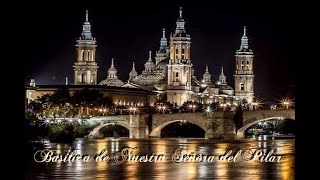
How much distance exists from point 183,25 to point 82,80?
8.36 meters

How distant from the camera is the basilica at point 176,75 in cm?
5328

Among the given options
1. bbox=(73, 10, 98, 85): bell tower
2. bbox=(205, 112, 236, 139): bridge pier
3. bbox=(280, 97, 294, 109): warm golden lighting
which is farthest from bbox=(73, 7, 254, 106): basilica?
bbox=(205, 112, 236, 139): bridge pier

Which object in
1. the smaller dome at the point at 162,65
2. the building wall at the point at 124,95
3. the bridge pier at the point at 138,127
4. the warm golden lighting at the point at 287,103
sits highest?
the smaller dome at the point at 162,65

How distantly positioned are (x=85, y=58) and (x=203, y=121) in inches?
863

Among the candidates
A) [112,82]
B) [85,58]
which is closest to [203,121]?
[85,58]

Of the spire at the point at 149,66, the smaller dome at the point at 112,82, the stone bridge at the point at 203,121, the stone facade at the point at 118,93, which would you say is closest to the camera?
the stone bridge at the point at 203,121

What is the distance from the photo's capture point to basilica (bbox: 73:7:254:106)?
175ft

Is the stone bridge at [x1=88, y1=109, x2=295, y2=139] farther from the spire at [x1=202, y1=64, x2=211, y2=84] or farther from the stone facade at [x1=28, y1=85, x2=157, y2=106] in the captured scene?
the spire at [x1=202, y1=64, x2=211, y2=84]

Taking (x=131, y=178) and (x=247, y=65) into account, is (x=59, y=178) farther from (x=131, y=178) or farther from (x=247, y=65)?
(x=247, y=65)

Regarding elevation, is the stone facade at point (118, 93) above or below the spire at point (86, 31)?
below

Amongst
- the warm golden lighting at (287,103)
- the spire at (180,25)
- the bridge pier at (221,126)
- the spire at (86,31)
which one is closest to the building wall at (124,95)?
the spire at (86,31)

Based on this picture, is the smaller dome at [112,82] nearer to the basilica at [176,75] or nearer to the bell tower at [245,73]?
the basilica at [176,75]

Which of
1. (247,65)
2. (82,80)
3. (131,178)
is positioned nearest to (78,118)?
(82,80)

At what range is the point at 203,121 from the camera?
3444 cm
